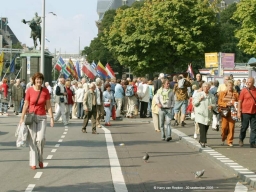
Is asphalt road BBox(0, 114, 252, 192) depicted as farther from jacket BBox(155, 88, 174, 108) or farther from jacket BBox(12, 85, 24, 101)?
jacket BBox(12, 85, 24, 101)

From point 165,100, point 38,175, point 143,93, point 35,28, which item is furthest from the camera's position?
point 35,28

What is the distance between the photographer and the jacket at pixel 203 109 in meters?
17.4

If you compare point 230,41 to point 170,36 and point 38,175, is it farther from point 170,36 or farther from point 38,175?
point 38,175

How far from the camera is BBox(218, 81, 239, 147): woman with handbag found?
17.7 metres

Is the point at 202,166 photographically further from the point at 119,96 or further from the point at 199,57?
the point at 199,57

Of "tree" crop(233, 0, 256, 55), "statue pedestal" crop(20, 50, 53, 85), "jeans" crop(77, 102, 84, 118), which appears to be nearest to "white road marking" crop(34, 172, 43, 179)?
"jeans" crop(77, 102, 84, 118)

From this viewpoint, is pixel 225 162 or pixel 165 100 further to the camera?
pixel 165 100

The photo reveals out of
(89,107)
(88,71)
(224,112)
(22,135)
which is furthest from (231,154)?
(88,71)

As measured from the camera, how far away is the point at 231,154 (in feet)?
51.3

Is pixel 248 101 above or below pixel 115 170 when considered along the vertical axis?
above

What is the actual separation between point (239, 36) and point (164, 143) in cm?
4518

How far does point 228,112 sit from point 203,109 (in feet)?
2.25

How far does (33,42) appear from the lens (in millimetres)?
46375

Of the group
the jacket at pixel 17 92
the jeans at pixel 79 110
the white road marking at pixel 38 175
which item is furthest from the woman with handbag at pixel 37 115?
the jacket at pixel 17 92
